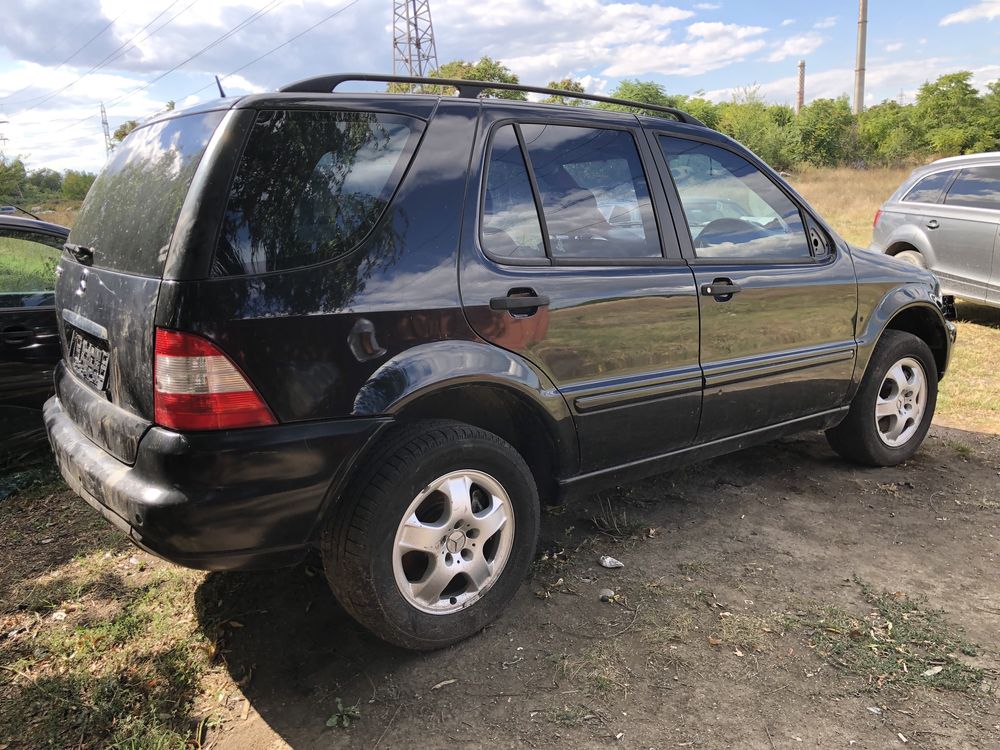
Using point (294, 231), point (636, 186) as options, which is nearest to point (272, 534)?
point (294, 231)

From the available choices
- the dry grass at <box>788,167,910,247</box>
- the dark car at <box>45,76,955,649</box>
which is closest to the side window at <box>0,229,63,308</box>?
Answer: the dark car at <box>45,76,955,649</box>

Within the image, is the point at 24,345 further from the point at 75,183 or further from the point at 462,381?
the point at 75,183

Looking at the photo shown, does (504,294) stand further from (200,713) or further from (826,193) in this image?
(826,193)

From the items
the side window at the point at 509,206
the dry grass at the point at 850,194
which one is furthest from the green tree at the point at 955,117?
the side window at the point at 509,206

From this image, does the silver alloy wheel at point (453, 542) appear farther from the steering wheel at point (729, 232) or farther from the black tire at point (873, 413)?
the black tire at point (873, 413)

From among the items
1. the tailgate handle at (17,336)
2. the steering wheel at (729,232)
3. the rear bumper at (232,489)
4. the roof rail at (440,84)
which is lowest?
the rear bumper at (232,489)

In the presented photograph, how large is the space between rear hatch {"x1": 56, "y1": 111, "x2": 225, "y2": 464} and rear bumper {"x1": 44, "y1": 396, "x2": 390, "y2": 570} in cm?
13

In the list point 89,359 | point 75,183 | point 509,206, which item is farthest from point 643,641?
point 75,183

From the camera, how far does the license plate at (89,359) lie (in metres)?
2.46

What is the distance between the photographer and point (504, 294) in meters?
2.62

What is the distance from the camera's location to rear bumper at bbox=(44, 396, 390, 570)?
208 centimetres

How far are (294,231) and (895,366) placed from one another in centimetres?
354

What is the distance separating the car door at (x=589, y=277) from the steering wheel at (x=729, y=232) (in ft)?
0.82

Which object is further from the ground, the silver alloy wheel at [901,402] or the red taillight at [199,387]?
the red taillight at [199,387]
